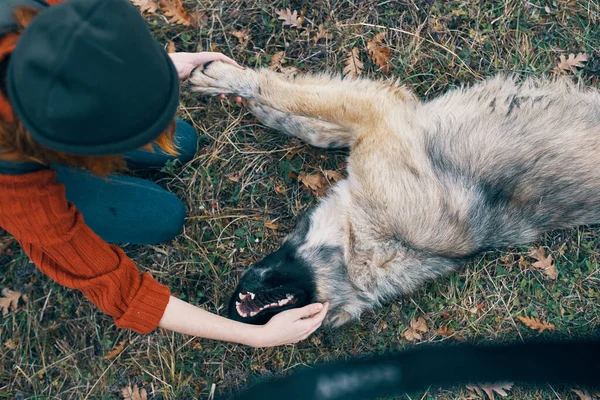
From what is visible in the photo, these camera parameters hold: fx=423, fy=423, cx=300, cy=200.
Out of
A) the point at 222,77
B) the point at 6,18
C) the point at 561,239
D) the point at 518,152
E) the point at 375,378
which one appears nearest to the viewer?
the point at 6,18

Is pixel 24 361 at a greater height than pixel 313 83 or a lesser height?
lesser

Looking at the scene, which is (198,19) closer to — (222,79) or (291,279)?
(222,79)

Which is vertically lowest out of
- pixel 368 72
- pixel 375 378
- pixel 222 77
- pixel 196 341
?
pixel 196 341

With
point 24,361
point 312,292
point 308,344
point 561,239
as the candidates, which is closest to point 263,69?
point 312,292

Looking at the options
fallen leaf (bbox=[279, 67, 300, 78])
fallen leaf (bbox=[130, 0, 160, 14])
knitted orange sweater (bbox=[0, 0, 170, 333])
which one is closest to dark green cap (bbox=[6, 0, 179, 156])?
knitted orange sweater (bbox=[0, 0, 170, 333])

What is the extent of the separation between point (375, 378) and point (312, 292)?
1046mm

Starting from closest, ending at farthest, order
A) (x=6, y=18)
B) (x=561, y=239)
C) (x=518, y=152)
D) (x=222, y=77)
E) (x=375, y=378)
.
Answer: (x=6, y=18) < (x=375, y=378) < (x=518, y=152) < (x=222, y=77) < (x=561, y=239)

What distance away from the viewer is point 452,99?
140 inches

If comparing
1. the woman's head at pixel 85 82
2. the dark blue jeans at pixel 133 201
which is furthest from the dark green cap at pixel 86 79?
the dark blue jeans at pixel 133 201

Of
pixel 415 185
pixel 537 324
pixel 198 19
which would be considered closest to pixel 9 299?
pixel 198 19

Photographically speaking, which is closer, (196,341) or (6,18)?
(6,18)

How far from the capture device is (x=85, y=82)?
59.8 inches

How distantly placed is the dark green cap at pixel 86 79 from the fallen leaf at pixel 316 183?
2.26 metres

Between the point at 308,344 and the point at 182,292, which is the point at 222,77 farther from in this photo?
the point at 308,344
